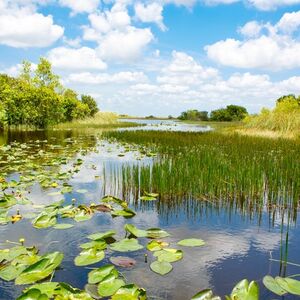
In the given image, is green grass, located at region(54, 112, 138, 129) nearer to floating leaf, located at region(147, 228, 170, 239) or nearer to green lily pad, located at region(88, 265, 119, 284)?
floating leaf, located at region(147, 228, 170, 239)

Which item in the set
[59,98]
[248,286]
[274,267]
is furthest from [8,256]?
[59,98]

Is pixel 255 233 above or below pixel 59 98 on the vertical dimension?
below

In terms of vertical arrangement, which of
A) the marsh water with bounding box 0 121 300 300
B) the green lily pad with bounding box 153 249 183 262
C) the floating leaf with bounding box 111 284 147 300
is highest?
the floating leaf with bounding box 111 284 147 300

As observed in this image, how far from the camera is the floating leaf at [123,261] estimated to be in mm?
3260

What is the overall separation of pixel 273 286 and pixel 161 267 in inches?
40.2

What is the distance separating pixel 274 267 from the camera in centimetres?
334

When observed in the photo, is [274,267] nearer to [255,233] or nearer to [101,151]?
[255,233]

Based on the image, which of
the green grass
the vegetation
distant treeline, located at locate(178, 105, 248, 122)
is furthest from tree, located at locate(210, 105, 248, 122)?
the vegetation

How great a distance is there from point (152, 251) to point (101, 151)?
967cm

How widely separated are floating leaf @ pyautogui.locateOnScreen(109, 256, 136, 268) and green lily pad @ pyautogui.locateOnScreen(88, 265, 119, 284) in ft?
0.99

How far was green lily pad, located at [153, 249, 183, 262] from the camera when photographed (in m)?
3.35

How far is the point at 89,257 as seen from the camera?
11.0ft

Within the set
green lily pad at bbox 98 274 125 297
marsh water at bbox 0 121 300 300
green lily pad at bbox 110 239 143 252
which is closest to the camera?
green lily pad at bbox 98 274 125 297

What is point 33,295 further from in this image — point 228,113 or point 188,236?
point 228,113
